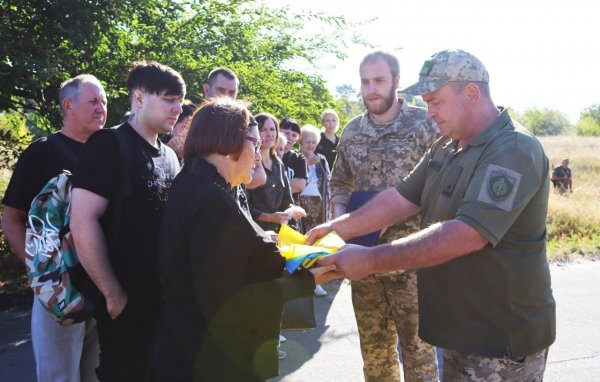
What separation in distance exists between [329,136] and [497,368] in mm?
6362

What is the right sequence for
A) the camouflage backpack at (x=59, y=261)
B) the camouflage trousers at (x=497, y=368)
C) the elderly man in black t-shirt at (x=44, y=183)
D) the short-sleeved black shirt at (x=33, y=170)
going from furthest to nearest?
the short-sleeved black shirt at (x=33, y=170), the elderly man in black t-shirt at (x=44, y=183), the camouflage backpack at (x=59, y=261), the camouflage trousers at (x=497, y=368)

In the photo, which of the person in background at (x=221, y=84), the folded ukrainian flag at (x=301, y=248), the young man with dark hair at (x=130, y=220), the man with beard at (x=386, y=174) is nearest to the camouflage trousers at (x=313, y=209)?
the person in background at (x=221, y=84)

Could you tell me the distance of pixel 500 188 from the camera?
2277mm

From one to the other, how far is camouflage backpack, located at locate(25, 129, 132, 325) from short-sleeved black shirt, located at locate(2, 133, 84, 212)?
509 millimetres

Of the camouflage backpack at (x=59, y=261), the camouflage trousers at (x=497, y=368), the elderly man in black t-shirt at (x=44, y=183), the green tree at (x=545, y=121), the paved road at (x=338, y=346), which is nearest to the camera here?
the camouflage trousers at (x=497, y=368)

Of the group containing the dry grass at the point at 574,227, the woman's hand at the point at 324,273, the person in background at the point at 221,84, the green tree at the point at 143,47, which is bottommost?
the dry grass at the point at 574,227

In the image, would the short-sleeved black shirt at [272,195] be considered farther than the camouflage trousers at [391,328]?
Yes

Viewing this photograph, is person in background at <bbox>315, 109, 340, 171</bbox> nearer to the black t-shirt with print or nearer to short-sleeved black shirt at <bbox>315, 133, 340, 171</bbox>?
short-sleeved black shirt at <bbox>315, 133, 340, 171</bbox>

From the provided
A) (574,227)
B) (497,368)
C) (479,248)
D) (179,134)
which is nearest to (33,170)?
(179,134)

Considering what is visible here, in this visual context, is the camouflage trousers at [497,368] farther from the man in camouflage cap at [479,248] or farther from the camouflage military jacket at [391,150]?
the camouflage military jacket at [391,150]

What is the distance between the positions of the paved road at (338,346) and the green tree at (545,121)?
232 feet

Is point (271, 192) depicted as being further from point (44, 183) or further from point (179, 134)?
point (44, 183)

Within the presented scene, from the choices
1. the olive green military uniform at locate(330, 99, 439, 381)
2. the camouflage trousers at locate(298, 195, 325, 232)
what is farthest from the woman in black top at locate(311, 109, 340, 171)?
the olive green military uniform at locate(330, 99, 439, 381)

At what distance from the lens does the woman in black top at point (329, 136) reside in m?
8.25
